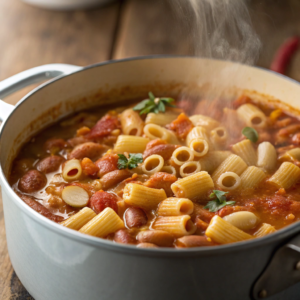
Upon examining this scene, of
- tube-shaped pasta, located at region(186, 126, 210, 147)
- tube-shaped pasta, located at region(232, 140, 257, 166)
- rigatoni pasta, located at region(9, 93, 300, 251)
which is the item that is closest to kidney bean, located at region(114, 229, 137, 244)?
rigatoni pasta, located at region(9, 93, 300, 251)

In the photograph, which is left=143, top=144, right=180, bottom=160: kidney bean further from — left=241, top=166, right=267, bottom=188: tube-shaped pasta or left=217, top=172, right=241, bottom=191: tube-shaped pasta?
left=241, top=166, right=267, bottom=188: tube-shaped pasta

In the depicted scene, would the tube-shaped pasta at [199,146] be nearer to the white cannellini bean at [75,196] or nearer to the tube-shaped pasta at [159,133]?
the tube-shaped pasta at [159,133]

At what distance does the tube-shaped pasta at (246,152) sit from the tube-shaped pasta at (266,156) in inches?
1.5

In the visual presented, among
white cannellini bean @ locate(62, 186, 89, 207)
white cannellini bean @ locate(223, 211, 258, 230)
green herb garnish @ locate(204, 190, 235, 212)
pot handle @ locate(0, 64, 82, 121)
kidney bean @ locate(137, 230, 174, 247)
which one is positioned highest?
pot handle @ locate(0, 64, 82, 121)

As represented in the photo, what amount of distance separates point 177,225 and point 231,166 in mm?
778

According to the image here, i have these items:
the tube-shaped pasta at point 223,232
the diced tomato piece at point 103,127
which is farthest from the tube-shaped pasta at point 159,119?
the tube-shaped pasta at point 223,232

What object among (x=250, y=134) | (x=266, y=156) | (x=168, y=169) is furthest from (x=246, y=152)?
(x=168, y=169)

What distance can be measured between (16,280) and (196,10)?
2672 mm

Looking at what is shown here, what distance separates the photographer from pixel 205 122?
141 inches

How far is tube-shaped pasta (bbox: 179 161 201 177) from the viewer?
120 inches

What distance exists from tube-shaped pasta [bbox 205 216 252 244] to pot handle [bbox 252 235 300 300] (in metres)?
0.43

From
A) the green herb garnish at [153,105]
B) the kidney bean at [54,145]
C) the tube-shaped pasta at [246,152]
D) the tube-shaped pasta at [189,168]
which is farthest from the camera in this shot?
the green herb garnish at [153,105]

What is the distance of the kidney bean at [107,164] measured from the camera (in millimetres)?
3057

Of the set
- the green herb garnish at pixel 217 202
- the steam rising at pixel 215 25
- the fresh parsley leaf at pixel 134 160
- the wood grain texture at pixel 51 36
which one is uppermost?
the steam rising at pixel 215 25
